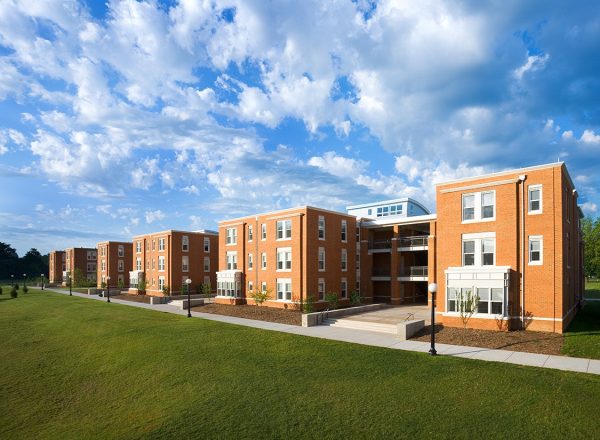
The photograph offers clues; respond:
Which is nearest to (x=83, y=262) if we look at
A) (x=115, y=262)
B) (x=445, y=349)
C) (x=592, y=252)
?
(x=115, y=262)

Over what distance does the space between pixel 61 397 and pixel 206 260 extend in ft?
126

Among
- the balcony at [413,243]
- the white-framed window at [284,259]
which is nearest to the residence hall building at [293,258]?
the white-framed window at [284,259]

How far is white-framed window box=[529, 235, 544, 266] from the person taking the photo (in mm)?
22453

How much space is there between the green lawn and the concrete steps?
16.3ft

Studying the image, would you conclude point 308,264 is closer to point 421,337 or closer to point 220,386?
point 421,337

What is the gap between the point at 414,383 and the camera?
46.2ft

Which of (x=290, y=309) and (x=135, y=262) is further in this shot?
(x=135, y=262)

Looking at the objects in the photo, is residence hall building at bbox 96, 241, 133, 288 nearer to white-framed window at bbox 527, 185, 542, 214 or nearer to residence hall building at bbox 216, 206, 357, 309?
residence hall building at bbox 216, 206, 357, 309

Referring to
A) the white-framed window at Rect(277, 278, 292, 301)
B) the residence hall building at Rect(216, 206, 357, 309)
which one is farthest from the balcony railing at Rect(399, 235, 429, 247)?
the white-framed window at Rect(277, 278, 292, 301)

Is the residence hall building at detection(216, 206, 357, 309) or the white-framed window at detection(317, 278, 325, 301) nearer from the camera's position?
the residence hall building at detection(216, 206, 357, 309)

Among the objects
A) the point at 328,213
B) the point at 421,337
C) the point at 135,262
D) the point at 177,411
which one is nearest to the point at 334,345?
the point at 421,337

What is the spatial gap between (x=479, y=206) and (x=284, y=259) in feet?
58.0

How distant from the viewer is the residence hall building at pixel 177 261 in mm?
51062

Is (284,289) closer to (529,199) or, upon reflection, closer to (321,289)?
(321,289)
